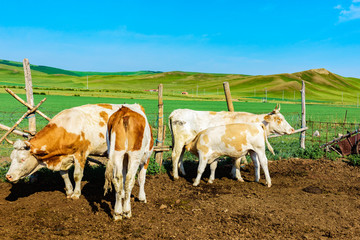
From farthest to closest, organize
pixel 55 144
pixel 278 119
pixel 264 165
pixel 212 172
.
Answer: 1. pixel 278 119
2. pixel 212 172
3. pixel 264 165
4. pixel 55 144

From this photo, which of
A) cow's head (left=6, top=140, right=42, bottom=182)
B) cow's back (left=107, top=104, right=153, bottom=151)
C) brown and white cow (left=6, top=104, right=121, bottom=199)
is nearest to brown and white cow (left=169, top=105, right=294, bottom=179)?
brown and white cow (left=6, top=104, right=121, bottom=199)

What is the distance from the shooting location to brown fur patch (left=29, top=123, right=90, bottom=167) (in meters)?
6.25

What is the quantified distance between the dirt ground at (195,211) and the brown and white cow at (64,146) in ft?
2.24

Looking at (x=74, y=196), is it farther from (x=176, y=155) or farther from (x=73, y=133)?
(x=176, y=155)

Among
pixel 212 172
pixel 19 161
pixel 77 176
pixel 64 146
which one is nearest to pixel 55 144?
pixel 64 146

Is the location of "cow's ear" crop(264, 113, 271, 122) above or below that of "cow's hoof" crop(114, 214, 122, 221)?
above

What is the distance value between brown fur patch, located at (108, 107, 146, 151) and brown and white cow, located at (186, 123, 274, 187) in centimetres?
294

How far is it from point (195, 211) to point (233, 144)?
257cm

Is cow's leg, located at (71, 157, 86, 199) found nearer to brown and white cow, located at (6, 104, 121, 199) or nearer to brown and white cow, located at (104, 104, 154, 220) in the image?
brown and white cow, located at (6, 104, 121, 199)

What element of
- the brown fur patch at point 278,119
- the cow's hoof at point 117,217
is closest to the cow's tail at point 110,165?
the cow's hoof at point 117,217

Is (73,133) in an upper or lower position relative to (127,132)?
lower

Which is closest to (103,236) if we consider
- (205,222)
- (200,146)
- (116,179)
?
(116,179)

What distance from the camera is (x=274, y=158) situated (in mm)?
10789

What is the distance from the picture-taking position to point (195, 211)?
5.95 m
